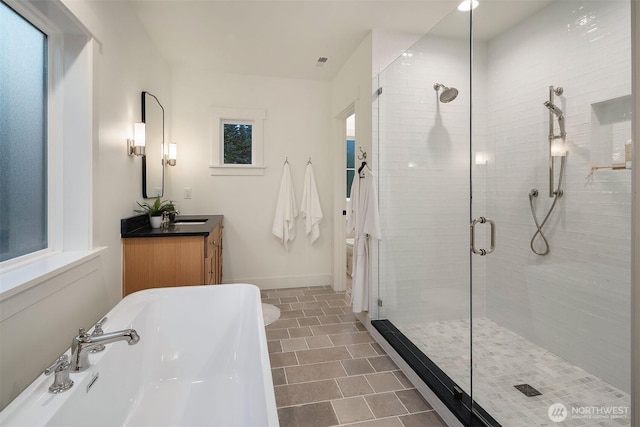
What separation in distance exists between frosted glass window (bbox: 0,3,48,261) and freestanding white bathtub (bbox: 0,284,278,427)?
56 centimetres

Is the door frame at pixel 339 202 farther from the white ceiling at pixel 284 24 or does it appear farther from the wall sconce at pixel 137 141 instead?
the wall sconce at pixel 137 141

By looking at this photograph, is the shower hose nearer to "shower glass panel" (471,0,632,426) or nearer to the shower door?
"shower glass panel" (471,0,632,426)

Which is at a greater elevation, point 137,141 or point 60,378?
point 137,141

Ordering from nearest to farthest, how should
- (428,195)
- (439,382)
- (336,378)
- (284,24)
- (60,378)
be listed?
(60,378), (439,382), (336,378), (428,195), (284,24)

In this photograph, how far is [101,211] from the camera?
1.93 meters

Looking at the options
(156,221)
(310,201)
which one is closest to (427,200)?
(310,201)

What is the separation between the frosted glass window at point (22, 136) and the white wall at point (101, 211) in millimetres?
229

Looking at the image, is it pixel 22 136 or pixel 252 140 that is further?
pixel 252 140

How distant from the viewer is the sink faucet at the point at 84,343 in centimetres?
115

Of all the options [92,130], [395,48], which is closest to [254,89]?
[395,48]

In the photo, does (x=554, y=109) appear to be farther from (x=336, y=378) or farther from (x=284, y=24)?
(x=336, y=378)

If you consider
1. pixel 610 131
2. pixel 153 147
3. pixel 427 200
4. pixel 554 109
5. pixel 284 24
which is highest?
pixel 284 24

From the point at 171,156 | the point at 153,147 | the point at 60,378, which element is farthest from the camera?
the point at 171,156

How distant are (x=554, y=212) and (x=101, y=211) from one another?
3.00 meters
